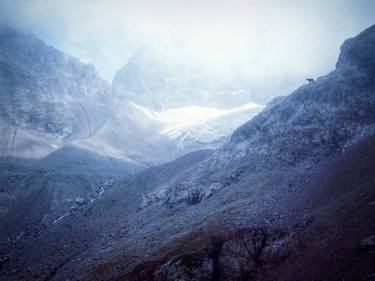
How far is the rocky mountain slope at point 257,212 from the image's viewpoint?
30344 mm

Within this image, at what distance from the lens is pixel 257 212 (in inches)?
1679

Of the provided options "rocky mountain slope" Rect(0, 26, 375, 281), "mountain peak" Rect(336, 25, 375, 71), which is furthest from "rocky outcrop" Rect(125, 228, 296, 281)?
"mountain peak" Rect(336, 25, 375, 71)

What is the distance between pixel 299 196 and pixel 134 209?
54.4 metres

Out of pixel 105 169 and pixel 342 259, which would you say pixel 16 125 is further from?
pixel 342 259

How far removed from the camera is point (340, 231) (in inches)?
1129

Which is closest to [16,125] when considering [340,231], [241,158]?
[241,158]

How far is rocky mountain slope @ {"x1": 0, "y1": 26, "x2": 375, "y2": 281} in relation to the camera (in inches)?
1195

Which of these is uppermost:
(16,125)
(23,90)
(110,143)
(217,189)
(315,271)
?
(23,90)

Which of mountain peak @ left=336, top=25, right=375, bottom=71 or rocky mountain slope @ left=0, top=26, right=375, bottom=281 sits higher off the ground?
mountain peak @ left=336, top=25, right=375, bottom=71

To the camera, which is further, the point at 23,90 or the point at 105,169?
the point at 23,90

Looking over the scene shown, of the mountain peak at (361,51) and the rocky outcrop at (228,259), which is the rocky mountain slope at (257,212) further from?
the mountain peak at (361,51)

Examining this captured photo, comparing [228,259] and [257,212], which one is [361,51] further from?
[228,259]

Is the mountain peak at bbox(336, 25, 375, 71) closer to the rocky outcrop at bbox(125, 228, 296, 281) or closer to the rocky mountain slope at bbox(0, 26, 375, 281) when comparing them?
the rocky mountain slope at bbox(0, 26, 375, 281)

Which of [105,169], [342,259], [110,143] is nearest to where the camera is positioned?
[342,259]
